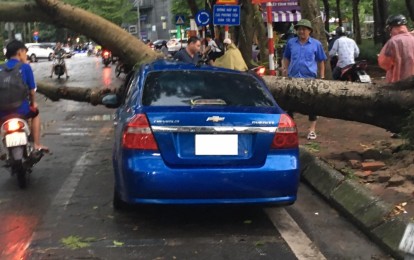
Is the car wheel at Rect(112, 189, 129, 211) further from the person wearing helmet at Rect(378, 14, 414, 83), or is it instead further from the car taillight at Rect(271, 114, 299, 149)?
the person wearing helmet at Rect(378, 14, 414, 83)

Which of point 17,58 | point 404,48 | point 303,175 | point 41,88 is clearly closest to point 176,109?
point 303,175

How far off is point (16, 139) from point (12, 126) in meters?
0.16

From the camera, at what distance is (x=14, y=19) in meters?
11.4

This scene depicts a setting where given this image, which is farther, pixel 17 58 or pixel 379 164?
pixel 17 58

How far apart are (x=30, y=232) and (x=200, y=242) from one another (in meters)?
1.52

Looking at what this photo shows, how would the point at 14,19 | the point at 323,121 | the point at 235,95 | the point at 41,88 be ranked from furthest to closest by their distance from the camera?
1. the point at 41,88
2. the point at 14,19
3. the point at 323,121
4. the point at 235,95

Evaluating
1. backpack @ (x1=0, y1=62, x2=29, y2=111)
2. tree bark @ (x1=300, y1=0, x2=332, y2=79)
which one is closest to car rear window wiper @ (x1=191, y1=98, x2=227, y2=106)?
backpack @ (x1=0, y1=62, x2=29, y2=111)

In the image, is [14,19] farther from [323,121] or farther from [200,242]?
[200,242]

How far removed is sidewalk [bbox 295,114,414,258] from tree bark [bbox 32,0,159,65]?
12.0ft

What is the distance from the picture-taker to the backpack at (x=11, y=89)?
6.84 metres

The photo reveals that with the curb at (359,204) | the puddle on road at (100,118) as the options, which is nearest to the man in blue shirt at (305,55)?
the curb at (359,204)

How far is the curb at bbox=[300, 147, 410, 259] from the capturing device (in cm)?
471

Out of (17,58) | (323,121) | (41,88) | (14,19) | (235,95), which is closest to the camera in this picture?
(235,95)

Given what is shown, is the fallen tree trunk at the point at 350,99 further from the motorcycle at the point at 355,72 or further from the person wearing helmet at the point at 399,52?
the motorcycle at the point at 355,72
